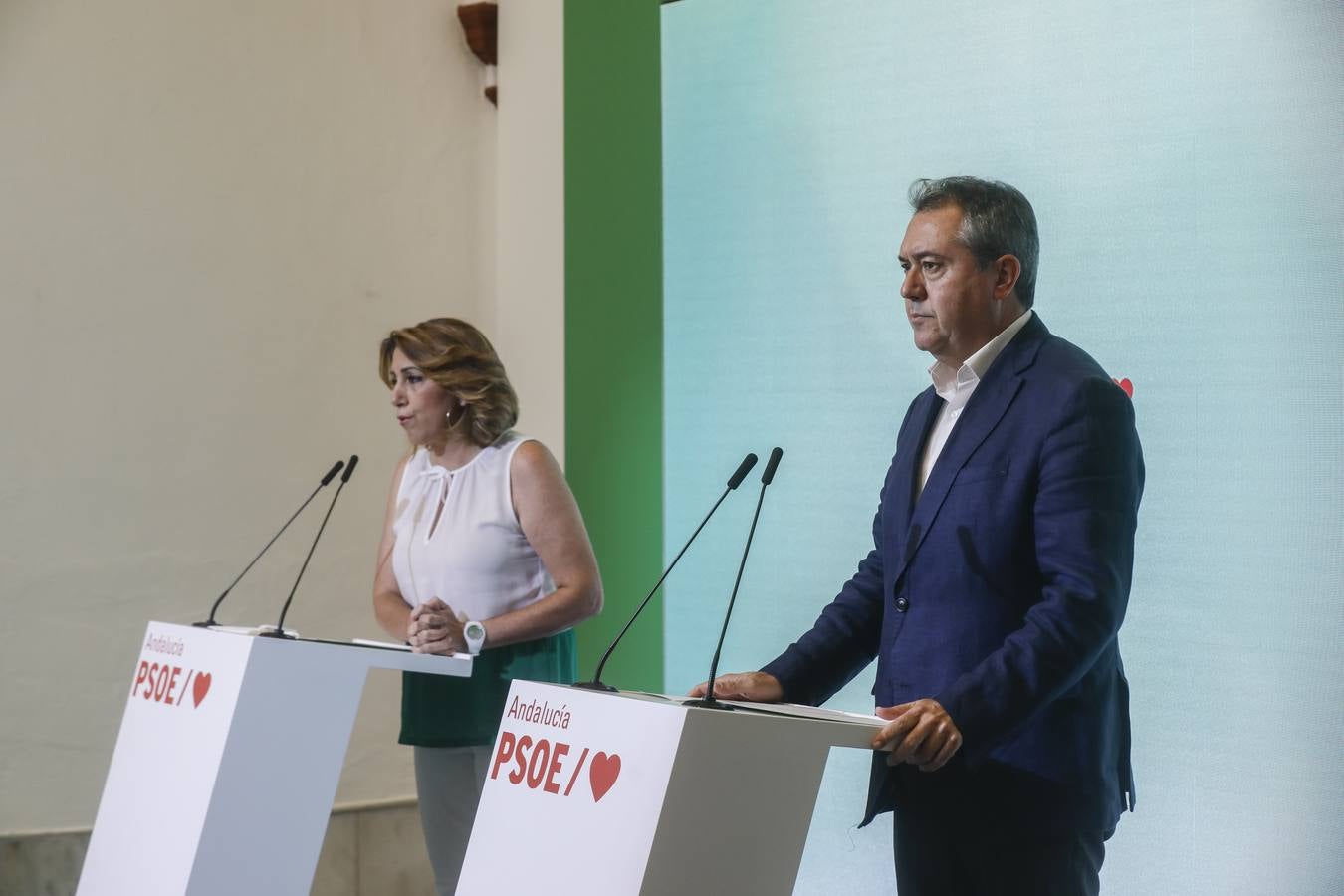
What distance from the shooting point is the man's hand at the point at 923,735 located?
154 centimetres

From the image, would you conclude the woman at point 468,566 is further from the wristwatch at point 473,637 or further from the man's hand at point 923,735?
the man's hand at point 923,735

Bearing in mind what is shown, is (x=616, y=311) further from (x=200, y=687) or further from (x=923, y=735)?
(x=923, y=735)

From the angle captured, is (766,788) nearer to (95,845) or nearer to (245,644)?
(245,644)

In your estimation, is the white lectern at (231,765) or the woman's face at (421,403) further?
the woman's face at (421,403)

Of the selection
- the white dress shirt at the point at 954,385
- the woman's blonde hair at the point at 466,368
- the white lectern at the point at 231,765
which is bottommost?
the white lectern at the point at 231,765

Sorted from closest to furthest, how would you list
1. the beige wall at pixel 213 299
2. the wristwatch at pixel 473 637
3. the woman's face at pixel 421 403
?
the wristwatch at pixel 473 637, the woman's face at pixel 421 403, the beige wall at pixel 213 299

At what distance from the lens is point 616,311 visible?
383 centimetres

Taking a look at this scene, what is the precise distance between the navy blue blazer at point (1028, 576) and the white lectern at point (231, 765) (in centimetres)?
95

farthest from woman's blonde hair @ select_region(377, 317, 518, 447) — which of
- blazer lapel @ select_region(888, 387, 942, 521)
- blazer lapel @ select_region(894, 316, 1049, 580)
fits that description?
blazer lapel @ select_region(894, 316, 1049, 580)

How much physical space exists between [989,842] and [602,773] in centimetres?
51

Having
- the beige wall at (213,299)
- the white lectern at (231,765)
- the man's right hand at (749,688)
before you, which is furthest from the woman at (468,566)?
the beige wall at (213,299)

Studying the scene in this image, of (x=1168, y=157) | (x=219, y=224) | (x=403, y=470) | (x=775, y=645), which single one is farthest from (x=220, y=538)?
(x=1168, y=157)

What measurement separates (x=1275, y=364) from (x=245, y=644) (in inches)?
78.3

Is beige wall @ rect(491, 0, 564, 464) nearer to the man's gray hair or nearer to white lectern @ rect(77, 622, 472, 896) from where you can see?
white lectern @ rect(77, 622, 472, 896)
